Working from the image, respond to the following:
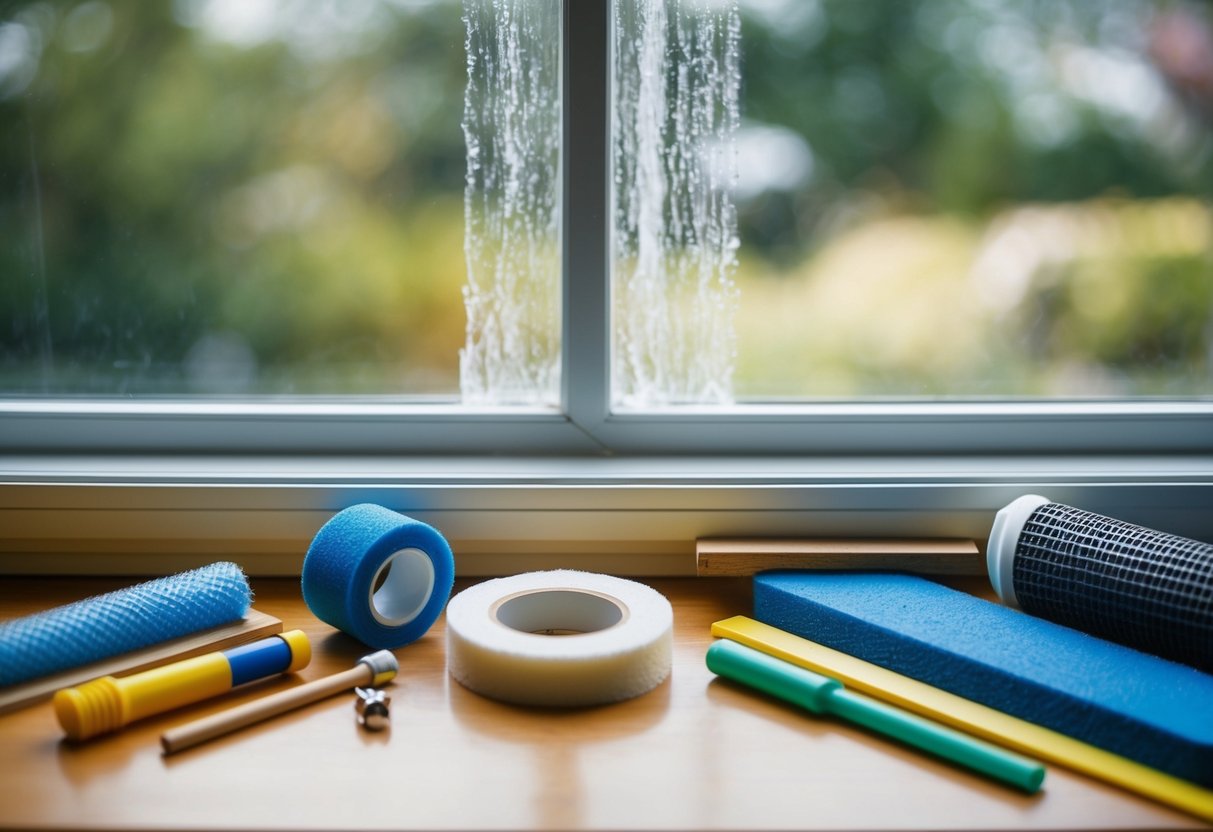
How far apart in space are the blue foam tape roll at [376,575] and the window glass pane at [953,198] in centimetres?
31

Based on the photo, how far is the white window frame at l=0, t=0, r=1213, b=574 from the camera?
35.0 inches

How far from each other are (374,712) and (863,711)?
1.05 ft

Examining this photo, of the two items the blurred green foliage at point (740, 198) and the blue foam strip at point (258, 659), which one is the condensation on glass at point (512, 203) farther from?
the blue foam strip at point (258, 659)

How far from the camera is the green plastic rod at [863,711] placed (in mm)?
584

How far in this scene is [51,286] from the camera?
1.01 meters

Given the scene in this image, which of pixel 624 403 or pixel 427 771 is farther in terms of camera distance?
pixel 624 403

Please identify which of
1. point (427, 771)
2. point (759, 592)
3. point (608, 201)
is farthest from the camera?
point (608, 201)

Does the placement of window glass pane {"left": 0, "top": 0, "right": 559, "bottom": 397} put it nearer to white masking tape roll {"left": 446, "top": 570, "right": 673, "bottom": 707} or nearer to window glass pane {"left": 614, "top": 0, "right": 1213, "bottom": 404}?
window glass pane {"left": 614, "top": 0, "right": 1213, "bottom": 404}

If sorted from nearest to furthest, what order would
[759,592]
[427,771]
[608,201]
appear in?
[427,771] → [759,592] → [608,201]

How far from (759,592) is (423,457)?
36 centimetres

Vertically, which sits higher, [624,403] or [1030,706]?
[624,403]

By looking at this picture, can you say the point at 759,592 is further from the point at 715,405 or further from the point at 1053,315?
the point at 1053,315

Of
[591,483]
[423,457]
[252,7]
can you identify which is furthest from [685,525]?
[252,7]

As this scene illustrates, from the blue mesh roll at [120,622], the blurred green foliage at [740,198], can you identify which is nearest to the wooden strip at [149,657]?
the blue mesh roll at [120,622]
